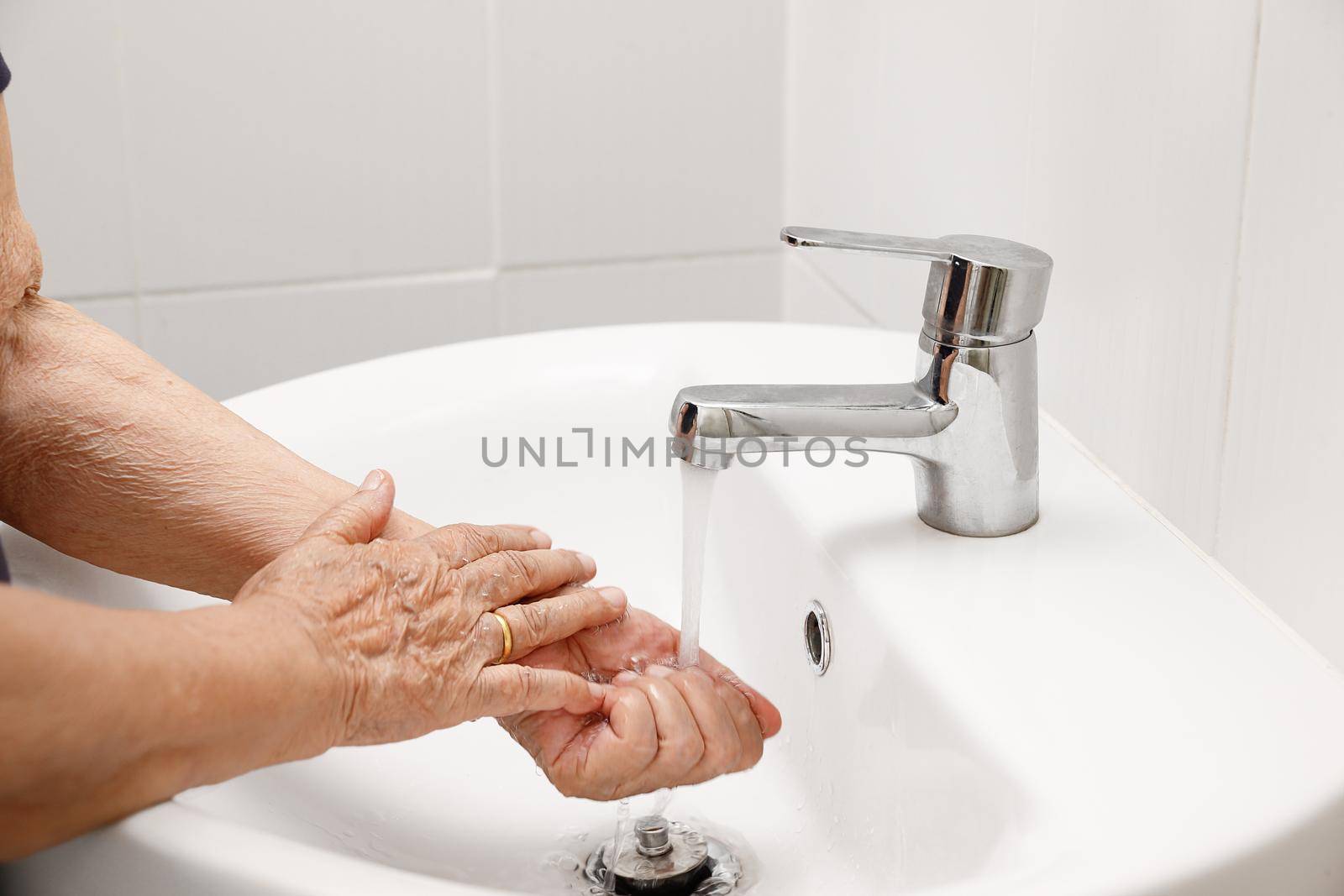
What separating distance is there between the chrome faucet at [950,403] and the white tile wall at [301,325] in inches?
26.6

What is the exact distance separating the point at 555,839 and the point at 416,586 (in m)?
0.14

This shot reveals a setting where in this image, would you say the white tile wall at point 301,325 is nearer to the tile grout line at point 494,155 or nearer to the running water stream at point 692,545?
the tile grout line at point 494,155

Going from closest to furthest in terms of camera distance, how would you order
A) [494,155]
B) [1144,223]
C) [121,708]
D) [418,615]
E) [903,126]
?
[121,708] → [418,615] → [1144,223] → [903,126] → [494,155]

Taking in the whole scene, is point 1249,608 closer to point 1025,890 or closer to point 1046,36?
point 1025,890

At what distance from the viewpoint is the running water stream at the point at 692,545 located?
54 cm

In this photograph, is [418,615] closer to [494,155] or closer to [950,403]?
[950,403]

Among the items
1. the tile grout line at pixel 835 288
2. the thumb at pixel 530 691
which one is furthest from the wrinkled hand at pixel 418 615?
the tile grout line at pixel 835 288

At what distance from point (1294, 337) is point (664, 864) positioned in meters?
0.34

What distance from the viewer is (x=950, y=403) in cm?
55

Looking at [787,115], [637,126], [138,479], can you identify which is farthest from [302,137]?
[138,479]

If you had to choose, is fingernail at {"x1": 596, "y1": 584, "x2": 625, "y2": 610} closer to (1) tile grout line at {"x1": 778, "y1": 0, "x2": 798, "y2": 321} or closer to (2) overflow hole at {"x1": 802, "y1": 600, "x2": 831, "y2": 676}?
(2) overflow hole at {"x1": 802, "y1": 600, "x2": 831, "y2": 676}

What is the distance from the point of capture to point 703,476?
1.77 ft

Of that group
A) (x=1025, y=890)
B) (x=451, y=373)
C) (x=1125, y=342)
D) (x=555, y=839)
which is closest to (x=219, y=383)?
(x=451, y=373)

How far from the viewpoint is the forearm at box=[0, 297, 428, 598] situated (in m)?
0.59
